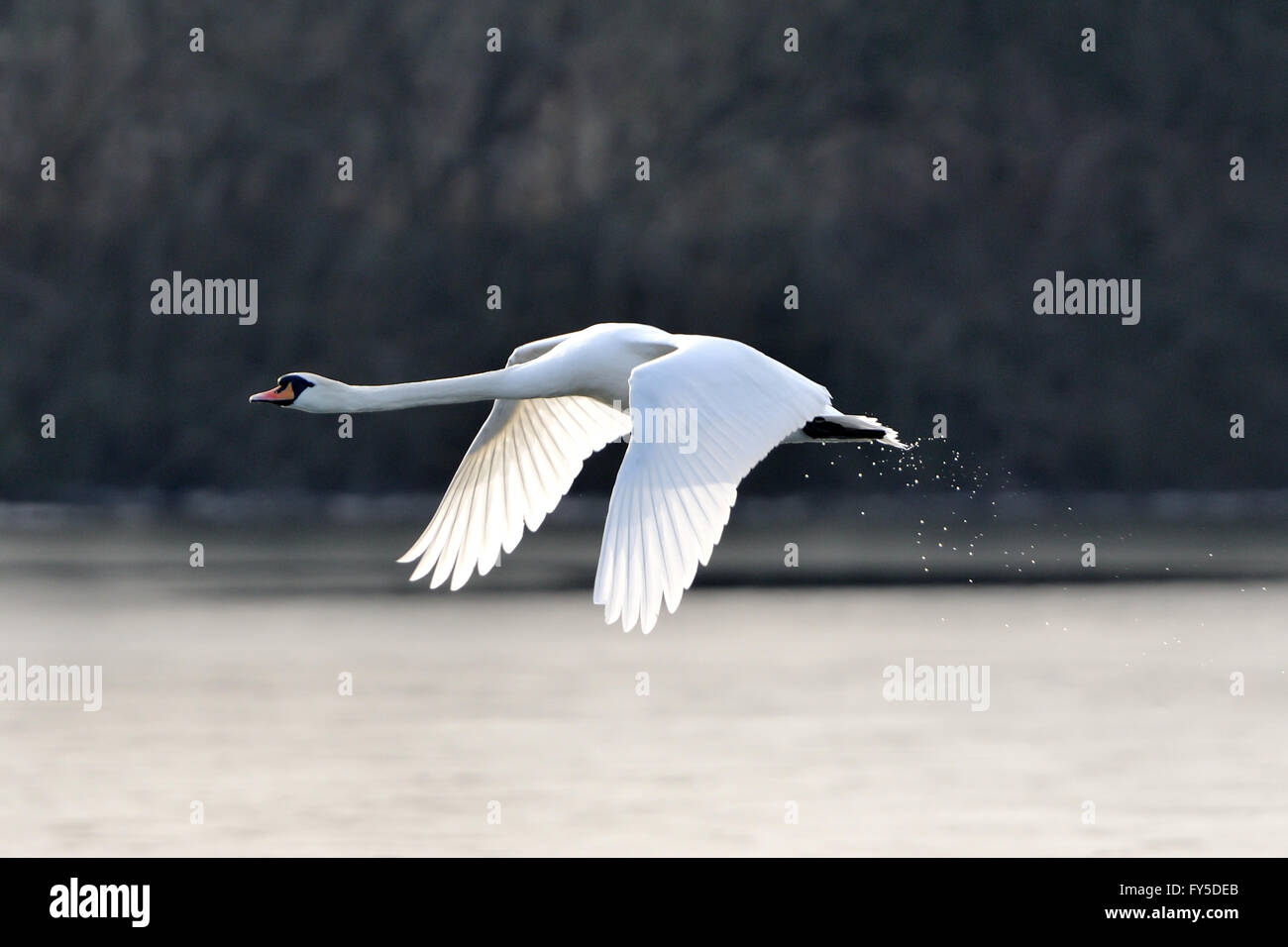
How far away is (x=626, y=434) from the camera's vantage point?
12.9 metres

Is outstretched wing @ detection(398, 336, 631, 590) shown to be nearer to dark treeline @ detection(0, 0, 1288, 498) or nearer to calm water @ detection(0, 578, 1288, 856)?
calm water @ detection(0, 578, 1288, 856)

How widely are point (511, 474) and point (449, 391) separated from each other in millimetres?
1100

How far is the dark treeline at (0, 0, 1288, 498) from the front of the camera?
54844 mm

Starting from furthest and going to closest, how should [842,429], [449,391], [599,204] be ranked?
[599,204]
[842,429]
[449,391]

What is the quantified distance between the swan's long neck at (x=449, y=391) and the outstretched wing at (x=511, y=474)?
1.79 feet

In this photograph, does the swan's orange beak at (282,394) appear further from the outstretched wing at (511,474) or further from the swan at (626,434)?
the outstretched wing at (511,474)

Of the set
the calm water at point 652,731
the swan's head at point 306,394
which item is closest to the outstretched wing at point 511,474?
the swan's head at point 306,394

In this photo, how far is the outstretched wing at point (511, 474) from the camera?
40.1 feet

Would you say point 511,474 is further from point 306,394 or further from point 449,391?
point 306,394

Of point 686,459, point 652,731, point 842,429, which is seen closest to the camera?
point 686,459

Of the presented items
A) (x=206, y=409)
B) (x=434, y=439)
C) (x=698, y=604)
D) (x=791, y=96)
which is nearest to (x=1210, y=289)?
(x=791, y=96)

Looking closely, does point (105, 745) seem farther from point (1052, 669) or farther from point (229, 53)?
point (229, 53)

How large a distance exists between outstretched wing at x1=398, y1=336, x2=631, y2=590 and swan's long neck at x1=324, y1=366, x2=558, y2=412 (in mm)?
545

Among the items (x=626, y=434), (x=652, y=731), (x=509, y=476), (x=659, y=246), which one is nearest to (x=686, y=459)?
(x=509, y=476)
